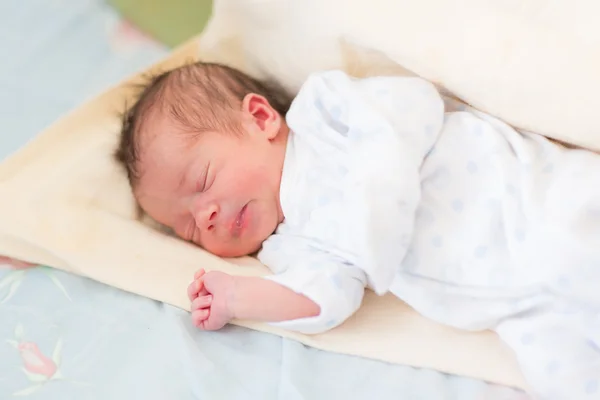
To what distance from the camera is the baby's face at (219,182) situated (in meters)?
0.99

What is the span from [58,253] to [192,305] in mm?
201

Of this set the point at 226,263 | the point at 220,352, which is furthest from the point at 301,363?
the point at 226,263

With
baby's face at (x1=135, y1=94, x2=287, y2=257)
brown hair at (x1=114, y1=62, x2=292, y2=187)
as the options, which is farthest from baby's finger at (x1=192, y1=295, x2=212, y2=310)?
brown hair at (x1=114, y1=62, x2=292, y2=187)

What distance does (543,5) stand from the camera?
93 centimetres

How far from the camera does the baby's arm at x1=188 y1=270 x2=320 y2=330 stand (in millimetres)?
868

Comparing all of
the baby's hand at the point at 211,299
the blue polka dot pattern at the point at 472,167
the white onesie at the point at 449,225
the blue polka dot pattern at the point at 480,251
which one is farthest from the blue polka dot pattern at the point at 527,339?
the baby's hand at the point at 211,299

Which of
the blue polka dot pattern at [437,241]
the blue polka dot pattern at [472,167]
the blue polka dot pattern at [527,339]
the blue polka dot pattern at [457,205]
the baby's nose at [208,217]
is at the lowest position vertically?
the baby's nose at [208,217]

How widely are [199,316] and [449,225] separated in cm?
34

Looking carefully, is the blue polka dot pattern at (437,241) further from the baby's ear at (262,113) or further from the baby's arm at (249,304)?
the baby's ear at (262,113)

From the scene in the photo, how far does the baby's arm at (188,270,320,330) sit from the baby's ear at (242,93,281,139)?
0.83 ft

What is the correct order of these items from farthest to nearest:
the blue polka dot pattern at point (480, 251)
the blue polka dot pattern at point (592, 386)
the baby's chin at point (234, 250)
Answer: the baby's chin at point (234, 250) < the blue polka dot pattern at point (480, 251) < the blue polka dot pattern at point (592, 386)

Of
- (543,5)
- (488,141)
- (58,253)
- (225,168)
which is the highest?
(543,5)

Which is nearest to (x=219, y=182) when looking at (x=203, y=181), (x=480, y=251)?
(x=203, y=181)

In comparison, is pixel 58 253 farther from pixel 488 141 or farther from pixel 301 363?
pixel 488 141
